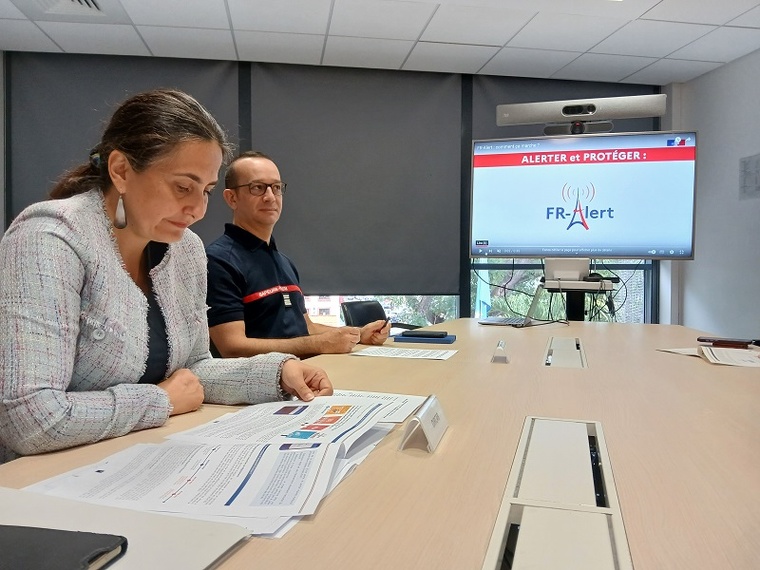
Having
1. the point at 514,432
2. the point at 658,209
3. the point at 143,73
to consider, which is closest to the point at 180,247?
the point at 514,432

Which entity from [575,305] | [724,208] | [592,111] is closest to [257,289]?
[575,305]

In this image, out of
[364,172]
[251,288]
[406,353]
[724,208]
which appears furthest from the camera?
[364,172]

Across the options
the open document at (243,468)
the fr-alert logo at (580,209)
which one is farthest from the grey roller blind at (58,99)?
the open document at (243,468)

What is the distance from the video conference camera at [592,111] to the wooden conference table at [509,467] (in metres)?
1.96

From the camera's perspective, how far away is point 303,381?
3.46 feet

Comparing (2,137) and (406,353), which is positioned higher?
(2,137)

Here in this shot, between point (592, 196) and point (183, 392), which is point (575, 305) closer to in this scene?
point (592, 196)

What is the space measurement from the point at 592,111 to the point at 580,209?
1.76 feet

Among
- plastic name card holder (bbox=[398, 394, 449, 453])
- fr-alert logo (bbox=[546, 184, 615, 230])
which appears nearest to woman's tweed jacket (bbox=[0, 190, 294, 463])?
plastic name card holder (bbox=[398, 394, 449, 453])

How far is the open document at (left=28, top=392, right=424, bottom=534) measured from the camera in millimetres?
562

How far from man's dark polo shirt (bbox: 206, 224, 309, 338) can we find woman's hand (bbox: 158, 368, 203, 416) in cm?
80

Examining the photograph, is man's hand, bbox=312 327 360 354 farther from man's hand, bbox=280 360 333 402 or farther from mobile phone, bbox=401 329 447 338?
man's hand, bbox=280 360 333 402

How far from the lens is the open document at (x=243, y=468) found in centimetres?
56

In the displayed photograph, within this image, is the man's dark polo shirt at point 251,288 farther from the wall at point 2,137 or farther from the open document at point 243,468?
the wall at point 2,137
